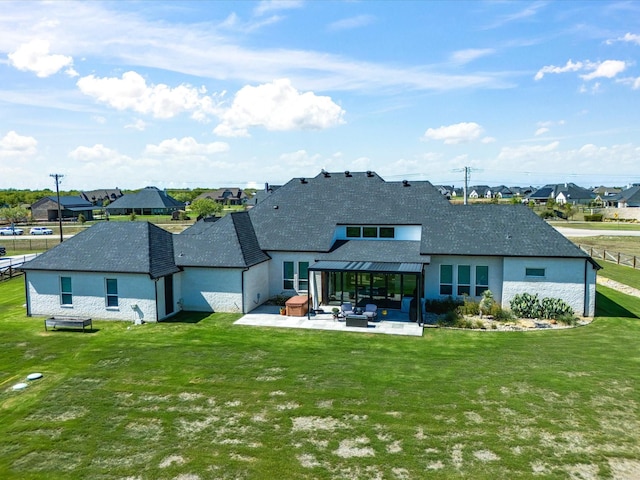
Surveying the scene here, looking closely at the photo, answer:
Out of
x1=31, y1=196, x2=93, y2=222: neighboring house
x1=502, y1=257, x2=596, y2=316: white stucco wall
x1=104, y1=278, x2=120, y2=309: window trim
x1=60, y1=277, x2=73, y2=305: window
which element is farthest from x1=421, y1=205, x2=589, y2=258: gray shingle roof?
x1=31, y1=196, x2=93, y2=222: neighboring house

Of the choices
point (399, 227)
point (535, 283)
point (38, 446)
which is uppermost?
point (399, 227)

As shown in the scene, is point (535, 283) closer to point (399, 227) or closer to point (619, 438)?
point (399, 227)

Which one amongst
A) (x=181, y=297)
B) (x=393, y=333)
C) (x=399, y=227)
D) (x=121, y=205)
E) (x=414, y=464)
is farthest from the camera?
(x=121, y=205)

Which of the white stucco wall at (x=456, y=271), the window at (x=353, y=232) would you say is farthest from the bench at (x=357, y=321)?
the window at (x=353, y=232)

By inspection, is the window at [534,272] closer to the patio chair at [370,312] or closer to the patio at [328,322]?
the patio at [328,322]

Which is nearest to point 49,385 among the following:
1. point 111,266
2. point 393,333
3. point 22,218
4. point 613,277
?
point 111,266

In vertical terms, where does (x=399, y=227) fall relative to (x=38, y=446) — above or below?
above
